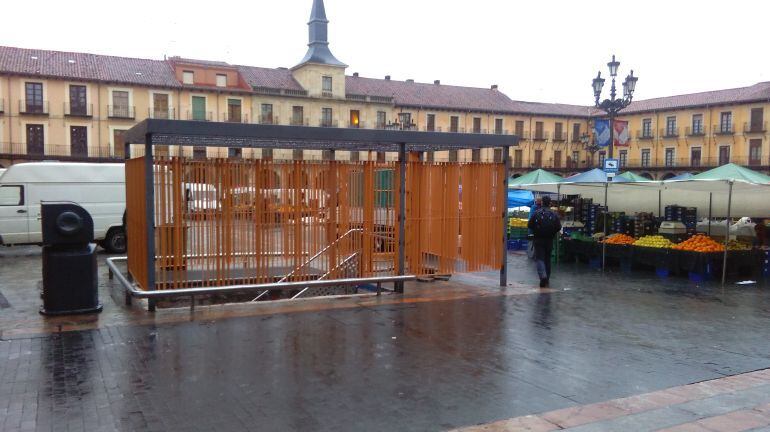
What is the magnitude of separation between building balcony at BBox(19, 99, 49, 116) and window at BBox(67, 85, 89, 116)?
161 cm

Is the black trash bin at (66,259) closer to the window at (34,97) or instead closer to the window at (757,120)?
the window at (34,97)

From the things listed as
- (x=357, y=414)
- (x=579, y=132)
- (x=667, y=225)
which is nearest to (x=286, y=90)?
(x=579, y=132)

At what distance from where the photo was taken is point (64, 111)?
43.7m

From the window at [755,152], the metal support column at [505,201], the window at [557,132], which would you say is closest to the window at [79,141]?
the metal support column at [505,201]

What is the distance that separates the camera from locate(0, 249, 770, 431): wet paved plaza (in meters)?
4.72

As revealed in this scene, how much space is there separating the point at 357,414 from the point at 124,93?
153ft

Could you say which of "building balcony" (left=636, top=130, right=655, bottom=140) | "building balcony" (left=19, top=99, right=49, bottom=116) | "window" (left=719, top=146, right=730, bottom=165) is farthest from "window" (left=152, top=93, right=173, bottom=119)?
"window" (left=719, top=146, right=730, bottom=165)

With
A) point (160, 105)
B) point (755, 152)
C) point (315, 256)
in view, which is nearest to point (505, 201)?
point (315, 256)

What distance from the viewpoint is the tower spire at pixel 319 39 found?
182ft

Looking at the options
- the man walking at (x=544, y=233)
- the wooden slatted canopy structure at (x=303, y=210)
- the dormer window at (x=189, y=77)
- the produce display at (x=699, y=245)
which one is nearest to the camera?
the wooden slatted canopy structure at (x=303, y=210)

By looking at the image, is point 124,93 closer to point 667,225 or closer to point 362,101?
point 362,101

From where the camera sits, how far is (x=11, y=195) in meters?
15.2

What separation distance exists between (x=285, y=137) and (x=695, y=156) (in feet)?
195

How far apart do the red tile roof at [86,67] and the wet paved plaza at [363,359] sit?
40040 millimetres
